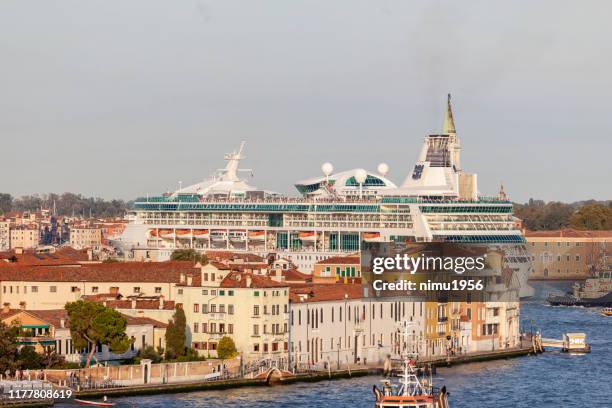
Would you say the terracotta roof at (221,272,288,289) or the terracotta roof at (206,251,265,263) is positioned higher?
the terracotta roof at (206,251,265,263)

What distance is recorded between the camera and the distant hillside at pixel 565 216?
131m

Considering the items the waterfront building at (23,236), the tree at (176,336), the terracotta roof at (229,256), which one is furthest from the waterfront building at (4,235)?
the tree at (176,336)

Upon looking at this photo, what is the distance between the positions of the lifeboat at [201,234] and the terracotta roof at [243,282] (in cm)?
3986

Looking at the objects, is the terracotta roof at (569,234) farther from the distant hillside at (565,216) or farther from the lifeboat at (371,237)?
the lifeboat at (371,237)

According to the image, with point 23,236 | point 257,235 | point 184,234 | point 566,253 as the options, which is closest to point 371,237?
point 257,235

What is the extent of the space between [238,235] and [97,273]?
110 feet

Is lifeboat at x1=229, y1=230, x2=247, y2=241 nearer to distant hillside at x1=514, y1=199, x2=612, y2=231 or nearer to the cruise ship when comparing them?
the cruise ship

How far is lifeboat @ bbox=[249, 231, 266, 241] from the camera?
277ft

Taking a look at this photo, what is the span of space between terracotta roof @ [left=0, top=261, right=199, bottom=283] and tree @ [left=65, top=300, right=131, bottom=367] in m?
6.45

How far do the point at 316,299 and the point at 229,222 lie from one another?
126ft

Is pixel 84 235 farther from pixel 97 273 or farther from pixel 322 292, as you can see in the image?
pixel 322 292

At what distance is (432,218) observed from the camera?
7969cm

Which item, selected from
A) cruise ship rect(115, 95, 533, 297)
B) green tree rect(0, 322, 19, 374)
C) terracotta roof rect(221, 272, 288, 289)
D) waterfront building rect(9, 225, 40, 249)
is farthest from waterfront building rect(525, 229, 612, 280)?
green tree rect(0, 322, 19, 374)

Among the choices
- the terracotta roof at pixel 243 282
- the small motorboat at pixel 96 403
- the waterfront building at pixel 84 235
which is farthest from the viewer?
the waterfront building at pixel 84 235
